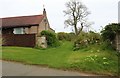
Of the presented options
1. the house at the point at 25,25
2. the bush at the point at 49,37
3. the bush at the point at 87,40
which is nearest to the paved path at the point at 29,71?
the bush at the point at 87,40

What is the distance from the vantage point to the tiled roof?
42031 mm

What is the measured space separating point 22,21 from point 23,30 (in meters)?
3.07

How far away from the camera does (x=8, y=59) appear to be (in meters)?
20.3

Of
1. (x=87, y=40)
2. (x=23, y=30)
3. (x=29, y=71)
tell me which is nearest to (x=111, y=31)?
(x=87, y=40)

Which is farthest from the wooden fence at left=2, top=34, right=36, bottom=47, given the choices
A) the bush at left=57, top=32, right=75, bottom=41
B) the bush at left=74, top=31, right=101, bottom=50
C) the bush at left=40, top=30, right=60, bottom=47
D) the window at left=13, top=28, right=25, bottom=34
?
the bush at left=57, top=32, right=75, bottom=41

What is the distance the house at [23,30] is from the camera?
109 feet

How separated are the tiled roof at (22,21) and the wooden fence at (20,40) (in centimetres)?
753

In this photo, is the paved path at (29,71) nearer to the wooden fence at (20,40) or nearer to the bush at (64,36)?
the wooden fence at (20,40)

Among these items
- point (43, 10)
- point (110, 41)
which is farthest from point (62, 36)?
point (110, 41)

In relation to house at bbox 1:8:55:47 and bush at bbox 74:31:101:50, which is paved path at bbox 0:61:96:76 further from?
house at bbox 1:8:55:47

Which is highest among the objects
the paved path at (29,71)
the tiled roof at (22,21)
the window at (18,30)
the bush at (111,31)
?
the tiled roof at (22,21)

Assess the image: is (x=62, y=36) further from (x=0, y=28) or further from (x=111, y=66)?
(x=111, y=66)

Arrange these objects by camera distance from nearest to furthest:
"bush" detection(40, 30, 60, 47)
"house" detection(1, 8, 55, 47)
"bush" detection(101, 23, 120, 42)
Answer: "bush" detection(101, 23, 120, 42), "house" detection(1, 8, 55, 47), "bush" detection(40, 30, 60, 47)

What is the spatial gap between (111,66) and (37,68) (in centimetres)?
501
